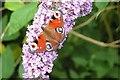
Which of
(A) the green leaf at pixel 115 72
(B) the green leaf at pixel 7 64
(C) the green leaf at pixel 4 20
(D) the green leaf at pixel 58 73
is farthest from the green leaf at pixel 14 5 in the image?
(A) the green leaf at pixel 115 72

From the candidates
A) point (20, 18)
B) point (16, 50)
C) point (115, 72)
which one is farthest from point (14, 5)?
point (115, 72)

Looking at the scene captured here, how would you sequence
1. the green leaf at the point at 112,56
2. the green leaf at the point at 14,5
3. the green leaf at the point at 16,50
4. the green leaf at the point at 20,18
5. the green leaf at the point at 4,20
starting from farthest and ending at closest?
the green leaf at the point at 112,56 < the green leaf at the point at 16,50 < the green leaf at the point at 4,20 < the green leaf at the point at 14,5 < the green leaf at the point at 20,18

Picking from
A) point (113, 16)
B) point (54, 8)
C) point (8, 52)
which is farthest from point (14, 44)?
point (54, 8)

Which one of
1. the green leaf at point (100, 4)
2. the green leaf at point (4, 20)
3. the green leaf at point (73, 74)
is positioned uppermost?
the green leaf at point (100, 4)

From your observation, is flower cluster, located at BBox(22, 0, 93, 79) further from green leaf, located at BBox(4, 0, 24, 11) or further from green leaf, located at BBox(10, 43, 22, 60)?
green leaf, located at BBox(10, 43, 22, 60)

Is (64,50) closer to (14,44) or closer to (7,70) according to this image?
(14,44)

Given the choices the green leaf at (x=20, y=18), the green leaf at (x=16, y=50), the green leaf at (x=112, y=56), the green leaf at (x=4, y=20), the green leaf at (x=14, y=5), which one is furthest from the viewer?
the green leaf at (x=112, y=56)

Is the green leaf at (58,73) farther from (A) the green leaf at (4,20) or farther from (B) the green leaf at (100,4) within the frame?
(B) the green leaf at (100,4)
